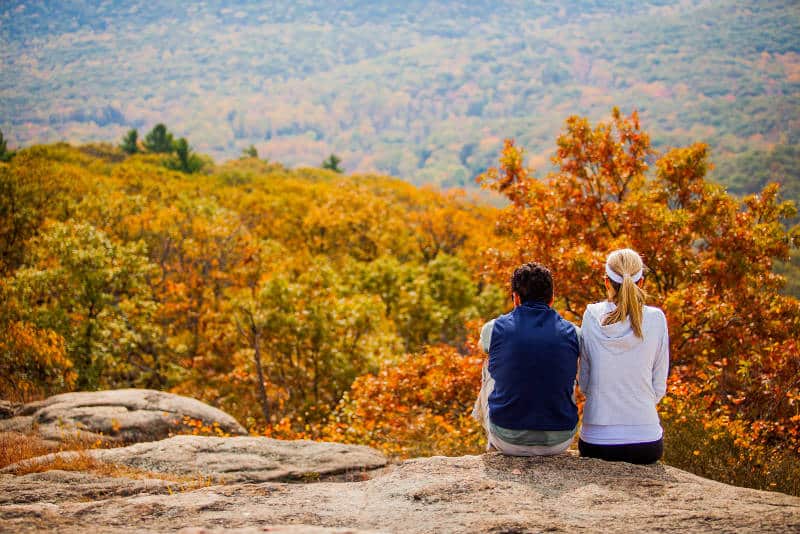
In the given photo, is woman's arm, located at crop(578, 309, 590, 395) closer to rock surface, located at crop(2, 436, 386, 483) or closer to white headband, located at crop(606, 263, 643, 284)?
white headband, located at crop(606, 263, 643, 284)

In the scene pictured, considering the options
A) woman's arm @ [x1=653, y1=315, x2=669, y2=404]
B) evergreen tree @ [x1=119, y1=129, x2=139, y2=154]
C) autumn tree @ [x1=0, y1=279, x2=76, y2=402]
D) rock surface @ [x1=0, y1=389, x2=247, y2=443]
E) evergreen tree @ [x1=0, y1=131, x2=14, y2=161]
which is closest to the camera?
woman's arm @ [x1=653, y1=315, x2=669, y2=404]

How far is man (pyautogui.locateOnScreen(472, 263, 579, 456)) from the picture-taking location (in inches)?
255

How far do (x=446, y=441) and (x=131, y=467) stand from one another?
664cm

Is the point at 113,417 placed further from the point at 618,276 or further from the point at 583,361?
the point at 618,276

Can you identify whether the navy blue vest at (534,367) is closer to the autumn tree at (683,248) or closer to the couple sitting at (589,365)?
the couple sitting at (589,365)

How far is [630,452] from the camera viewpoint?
6.75 meters

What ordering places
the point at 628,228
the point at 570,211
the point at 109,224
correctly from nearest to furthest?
the point at 628,228, the point at 570,211, the point at 109,224

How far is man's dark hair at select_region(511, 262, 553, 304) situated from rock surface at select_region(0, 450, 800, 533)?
77.1 inches

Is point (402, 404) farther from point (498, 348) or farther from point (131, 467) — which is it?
point (498, 348)

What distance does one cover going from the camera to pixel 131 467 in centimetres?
923

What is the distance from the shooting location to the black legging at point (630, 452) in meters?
6.70

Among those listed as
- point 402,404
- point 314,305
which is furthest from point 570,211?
point 314,305

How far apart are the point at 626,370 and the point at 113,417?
11415mm

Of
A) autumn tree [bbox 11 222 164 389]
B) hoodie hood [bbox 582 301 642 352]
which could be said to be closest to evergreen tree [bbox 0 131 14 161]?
autumn tree [bbox 11 222 164 389]
